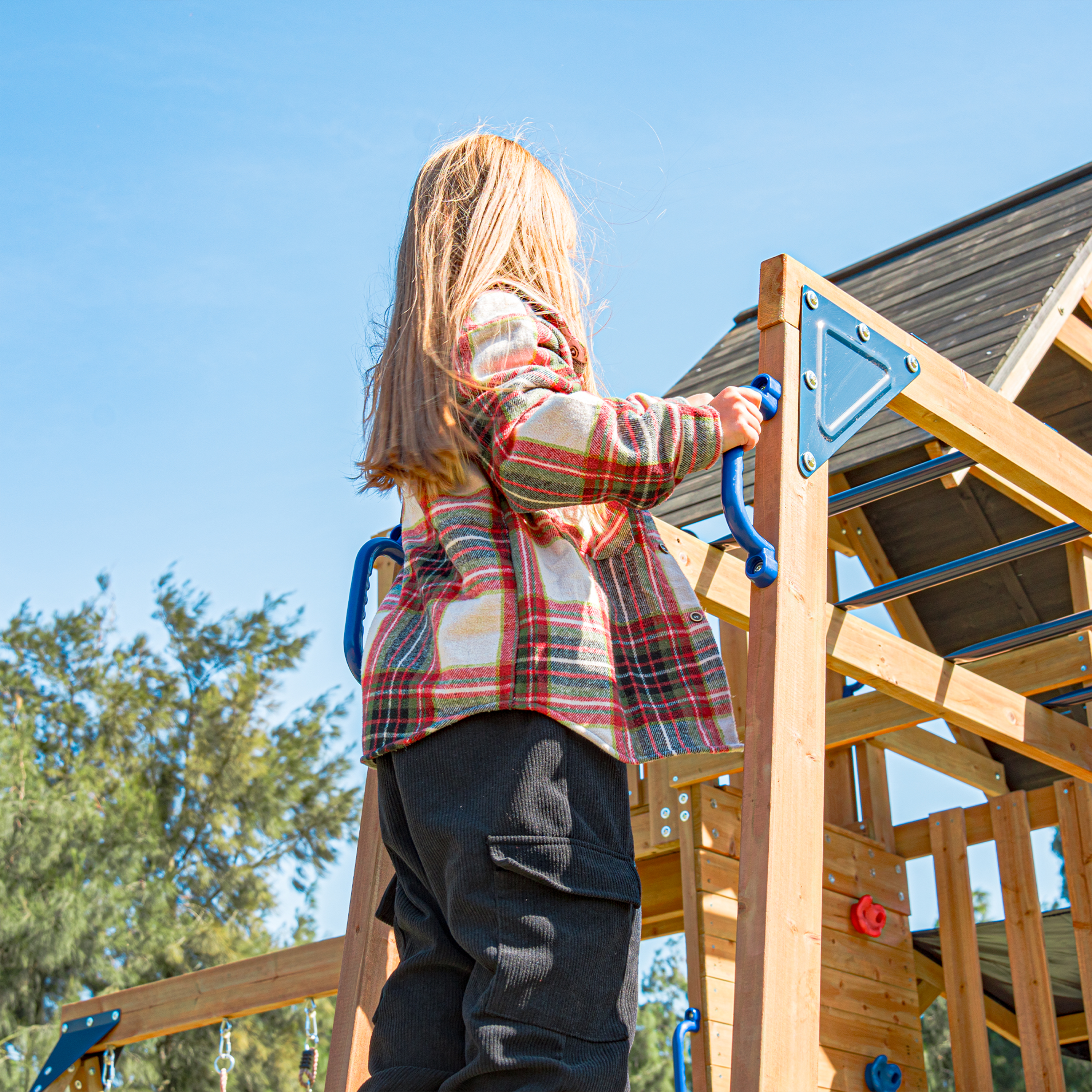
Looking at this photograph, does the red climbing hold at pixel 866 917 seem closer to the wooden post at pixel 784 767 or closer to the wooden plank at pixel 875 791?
the wooden plank at pixel 875 791

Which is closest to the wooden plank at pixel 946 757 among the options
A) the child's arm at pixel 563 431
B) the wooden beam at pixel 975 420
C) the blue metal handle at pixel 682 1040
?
the blue metal handle at pixel 682 1040

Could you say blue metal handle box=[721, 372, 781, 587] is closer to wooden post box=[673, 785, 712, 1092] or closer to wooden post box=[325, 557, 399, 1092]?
wooden post box=[325, 557, 399, 1092]

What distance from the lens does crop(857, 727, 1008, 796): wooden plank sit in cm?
531

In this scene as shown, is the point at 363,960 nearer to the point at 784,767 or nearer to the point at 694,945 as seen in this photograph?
the point at 784,767

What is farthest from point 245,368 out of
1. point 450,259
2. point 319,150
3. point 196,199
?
point 450,259

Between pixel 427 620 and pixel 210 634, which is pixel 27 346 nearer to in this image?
pixel 210 634

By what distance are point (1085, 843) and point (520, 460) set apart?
383 centimetres

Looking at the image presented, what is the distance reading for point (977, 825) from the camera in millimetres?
5129

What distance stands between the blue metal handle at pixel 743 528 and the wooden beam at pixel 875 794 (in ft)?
11.8

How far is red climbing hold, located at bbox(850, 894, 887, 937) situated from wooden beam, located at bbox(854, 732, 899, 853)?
312 millimetres

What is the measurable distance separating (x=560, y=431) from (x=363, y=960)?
122 centimetres

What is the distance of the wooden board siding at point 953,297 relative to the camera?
4664mm

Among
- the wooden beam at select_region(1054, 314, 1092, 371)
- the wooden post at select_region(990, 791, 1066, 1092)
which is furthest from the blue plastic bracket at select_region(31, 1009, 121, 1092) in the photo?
the wooden beam at select_region(1054, 314, 1092, 371)

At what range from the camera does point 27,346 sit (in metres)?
24.2
